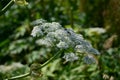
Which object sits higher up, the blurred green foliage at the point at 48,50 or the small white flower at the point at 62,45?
the blurred green foliage at the point at 48,50

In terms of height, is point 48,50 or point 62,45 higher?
point 48,50

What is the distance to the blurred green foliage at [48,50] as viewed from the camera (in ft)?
15.8

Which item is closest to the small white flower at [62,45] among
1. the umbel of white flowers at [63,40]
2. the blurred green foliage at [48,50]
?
the umbel of white flowers at [63,40]

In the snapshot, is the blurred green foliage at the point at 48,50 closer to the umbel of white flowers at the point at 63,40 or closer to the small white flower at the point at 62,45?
the umbel of white flowers at the point at 63,40

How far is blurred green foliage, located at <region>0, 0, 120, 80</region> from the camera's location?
190 inches

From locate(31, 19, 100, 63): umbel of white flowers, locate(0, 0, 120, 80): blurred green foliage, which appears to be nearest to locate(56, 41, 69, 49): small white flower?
locate(31, 19, 100, 63): umbel of white flowers

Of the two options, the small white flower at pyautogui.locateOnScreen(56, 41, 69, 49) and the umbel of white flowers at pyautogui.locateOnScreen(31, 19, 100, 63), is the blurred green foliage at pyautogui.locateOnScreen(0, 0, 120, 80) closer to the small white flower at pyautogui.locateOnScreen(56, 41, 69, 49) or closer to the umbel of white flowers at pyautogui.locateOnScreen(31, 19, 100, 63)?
the umbel of white flowers at pyautogui.locateOnScreen(31, 19, 100, 63)

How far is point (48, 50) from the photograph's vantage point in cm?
583

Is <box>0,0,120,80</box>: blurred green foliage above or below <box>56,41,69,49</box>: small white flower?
above

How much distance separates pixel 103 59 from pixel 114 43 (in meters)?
1.45

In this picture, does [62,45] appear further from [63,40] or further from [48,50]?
[48,50]

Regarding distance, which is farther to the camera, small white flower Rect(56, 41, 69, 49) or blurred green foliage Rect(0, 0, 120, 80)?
blurred green foliage Rect(0, 0, 120, 80)

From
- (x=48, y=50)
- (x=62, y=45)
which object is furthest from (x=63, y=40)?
(x=48, y=50)

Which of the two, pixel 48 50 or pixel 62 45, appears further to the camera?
pixel 48 50
